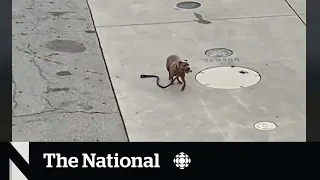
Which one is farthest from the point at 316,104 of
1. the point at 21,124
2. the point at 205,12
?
the point at 205,12

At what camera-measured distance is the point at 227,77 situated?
5.37 meters

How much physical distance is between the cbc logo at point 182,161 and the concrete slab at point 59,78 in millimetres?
480

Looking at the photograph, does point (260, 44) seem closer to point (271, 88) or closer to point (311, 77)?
point (271, 88)

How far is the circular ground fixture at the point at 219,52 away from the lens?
5.75 m

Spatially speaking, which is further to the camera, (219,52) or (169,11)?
(169,11)

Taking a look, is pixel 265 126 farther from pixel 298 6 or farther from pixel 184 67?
pixel 298 6

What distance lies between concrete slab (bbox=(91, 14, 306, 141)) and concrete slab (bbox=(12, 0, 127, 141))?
0.41 ft

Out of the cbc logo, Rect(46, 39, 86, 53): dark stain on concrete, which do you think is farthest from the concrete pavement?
the cbc logo

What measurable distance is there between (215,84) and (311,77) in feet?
6.34

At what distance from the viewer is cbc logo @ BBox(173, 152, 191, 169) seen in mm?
4156

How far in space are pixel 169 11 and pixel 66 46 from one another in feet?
3.99

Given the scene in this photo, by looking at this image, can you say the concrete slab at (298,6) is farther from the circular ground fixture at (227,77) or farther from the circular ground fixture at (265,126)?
the circular ground fixture at (265,126)

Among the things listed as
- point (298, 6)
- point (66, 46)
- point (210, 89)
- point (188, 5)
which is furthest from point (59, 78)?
point (298, 6)

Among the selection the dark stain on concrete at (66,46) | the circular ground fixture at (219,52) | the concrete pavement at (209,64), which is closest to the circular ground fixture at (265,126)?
the concrete pavement at (209,64)
